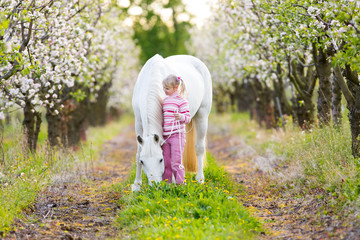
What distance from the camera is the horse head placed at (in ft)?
20.5

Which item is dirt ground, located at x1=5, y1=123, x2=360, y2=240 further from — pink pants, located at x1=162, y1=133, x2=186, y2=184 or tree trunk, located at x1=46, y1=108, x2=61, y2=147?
A: tree trunk, located at x1=46, y1=108, x2=61, y2=147

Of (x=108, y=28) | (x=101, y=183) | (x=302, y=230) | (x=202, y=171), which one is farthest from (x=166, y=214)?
(x=108, y=28)

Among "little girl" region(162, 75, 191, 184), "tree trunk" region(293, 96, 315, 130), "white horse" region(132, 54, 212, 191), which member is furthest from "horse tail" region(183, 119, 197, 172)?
"tree trunk" region(293, 96, 315, 130)

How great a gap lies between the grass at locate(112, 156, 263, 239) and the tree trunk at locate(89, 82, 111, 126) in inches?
529

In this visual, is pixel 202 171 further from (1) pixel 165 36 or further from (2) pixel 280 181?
(1) pixel 165 36

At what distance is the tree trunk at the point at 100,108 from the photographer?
19586 millimetres

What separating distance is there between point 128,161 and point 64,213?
21.3 feet

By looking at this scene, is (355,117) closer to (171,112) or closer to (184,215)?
(171,112)

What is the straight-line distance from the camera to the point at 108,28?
14781 millimetres

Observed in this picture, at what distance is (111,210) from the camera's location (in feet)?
22.1

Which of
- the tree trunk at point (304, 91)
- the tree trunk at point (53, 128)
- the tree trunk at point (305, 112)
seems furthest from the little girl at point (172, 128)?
the tree trunk at point (53, 128)

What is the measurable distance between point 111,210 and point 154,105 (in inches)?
70.5

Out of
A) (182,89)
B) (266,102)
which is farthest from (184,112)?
(266,102)

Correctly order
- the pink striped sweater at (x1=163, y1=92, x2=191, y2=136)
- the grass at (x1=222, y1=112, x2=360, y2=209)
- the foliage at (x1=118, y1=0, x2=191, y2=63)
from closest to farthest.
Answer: the grass at (x1=222, y1=112, x2=360, y2=209), the pink striped sweater at (x1=163, y1=92, x2=191, y2=136), the foliage at (x1=118, y1=0, x2=191, y2=63)
